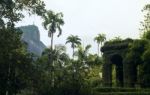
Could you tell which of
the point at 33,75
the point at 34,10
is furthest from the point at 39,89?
the point at 34,10

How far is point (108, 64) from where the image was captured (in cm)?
5553

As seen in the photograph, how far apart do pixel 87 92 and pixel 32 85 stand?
676 cm

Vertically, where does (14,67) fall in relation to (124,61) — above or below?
below

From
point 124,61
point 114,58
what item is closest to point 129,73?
point 124,61

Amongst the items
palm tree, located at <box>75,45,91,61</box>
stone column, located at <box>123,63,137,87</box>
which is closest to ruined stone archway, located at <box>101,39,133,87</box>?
stone column, located at <box>123,63,137,87</box>

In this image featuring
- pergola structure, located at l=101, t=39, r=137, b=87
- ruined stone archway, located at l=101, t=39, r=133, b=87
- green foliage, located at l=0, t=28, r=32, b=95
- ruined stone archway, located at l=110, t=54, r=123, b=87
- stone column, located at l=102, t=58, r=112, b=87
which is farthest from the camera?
ruined stone archway, located at l=110, t=54, r=123, b=87

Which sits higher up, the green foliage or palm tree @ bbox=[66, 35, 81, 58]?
palm tree @ bbox=[66, 35, 81, 58]

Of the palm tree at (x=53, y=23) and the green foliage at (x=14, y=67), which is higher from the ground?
the palm tree at (x=53, y=23)

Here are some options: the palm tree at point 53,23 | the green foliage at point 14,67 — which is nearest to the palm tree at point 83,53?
the palm tree at point 53,23

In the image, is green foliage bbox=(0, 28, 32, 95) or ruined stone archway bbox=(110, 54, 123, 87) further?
ruined stone archway bbox=(110, 54, 123, 87)

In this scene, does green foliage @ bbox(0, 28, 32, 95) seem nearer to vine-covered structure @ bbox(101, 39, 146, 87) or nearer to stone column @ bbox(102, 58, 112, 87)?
vine-covered structure @ bbox(101, 39, 146, 87)

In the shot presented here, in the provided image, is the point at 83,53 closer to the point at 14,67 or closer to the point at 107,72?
the point at 107,72

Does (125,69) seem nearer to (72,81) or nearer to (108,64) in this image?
(108,64)

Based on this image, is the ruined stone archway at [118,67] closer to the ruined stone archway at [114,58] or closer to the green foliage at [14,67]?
the ruined stone archway at [114,58]
